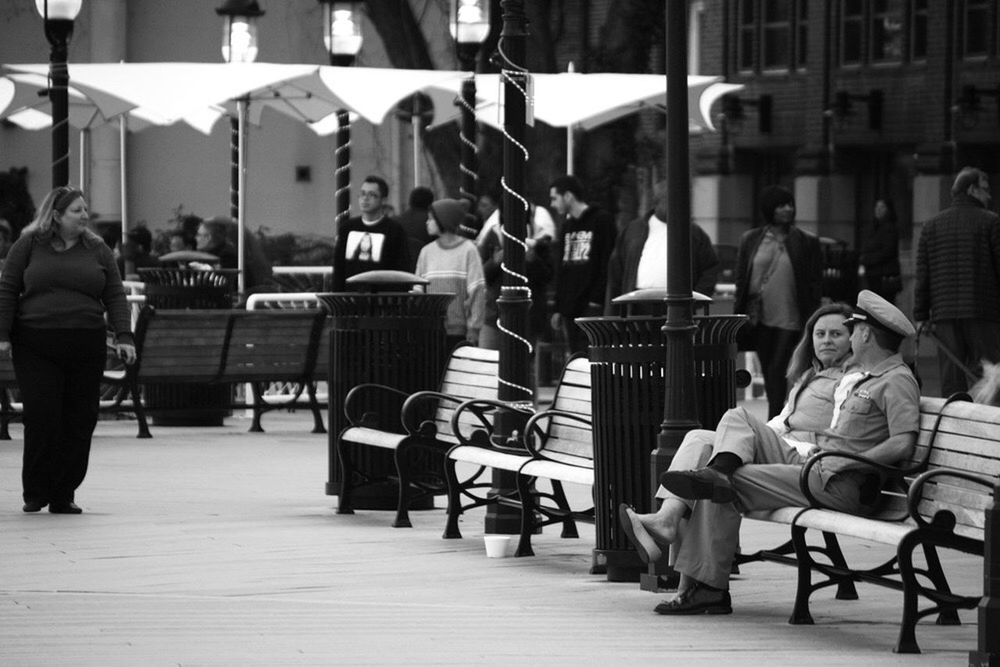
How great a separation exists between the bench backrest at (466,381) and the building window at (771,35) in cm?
2787

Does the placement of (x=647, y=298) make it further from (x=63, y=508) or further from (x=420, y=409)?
(x=63, y=508)

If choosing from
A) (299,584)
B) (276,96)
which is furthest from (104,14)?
(299,584)

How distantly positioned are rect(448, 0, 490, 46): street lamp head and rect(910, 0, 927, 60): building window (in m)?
18.9

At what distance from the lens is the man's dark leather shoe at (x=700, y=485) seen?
26.7ft

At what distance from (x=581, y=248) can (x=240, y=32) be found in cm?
843

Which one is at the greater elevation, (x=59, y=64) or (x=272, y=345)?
(x=59, y=64)

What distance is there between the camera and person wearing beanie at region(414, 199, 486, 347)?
16.1 metres

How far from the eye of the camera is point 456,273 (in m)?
16.1

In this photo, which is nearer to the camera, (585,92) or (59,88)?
(59,88)

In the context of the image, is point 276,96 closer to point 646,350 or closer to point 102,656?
point 646,350

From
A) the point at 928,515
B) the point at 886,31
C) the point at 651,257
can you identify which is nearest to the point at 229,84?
the point at 651,257

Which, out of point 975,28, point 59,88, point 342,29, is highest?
point 975,28

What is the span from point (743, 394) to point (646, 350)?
1220 cm

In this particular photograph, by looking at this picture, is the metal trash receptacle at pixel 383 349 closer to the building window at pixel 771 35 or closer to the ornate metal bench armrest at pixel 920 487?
the ornate metal bench armrest at pixel 920 487
